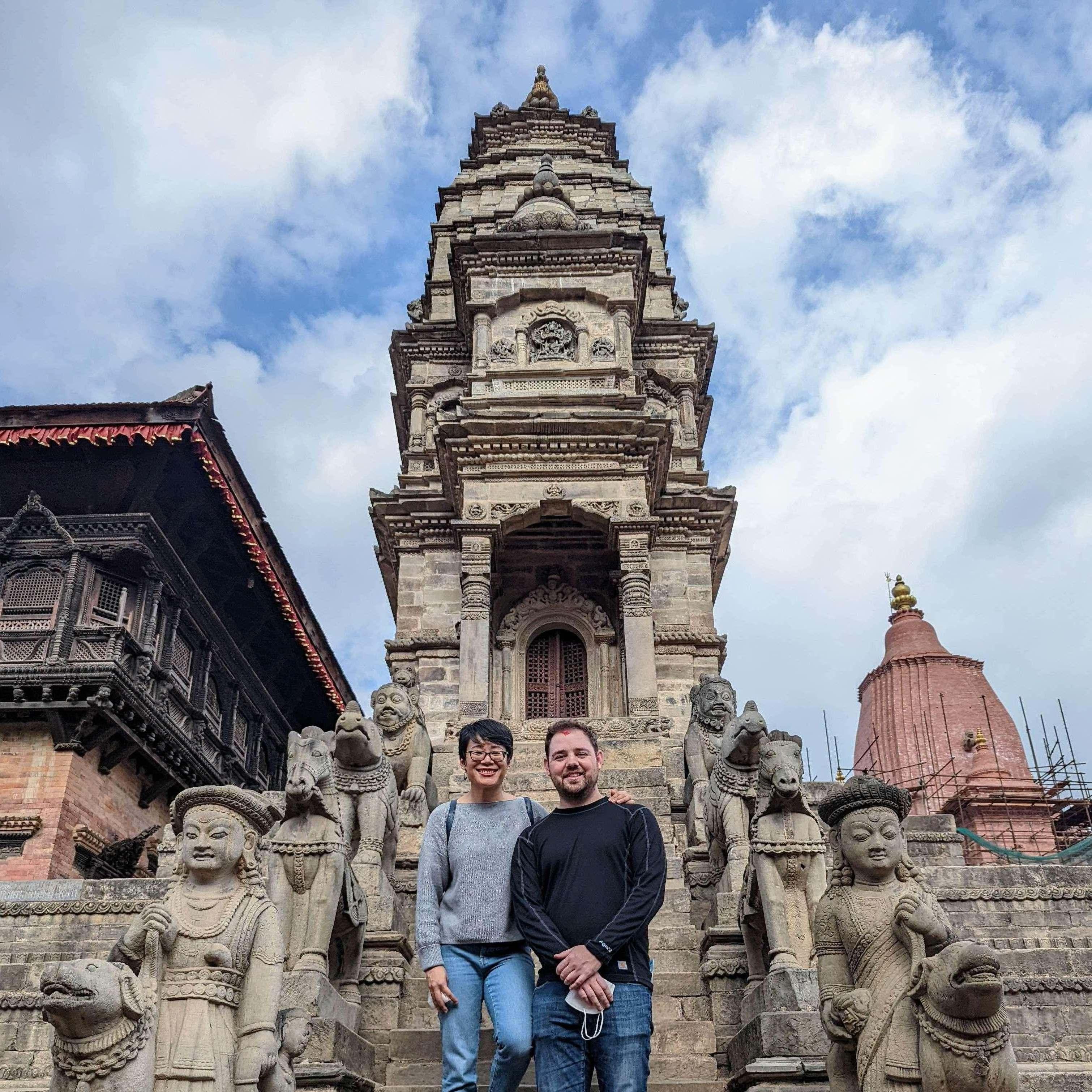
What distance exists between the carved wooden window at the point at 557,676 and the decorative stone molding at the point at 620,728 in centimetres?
380

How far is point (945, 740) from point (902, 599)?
7.36m

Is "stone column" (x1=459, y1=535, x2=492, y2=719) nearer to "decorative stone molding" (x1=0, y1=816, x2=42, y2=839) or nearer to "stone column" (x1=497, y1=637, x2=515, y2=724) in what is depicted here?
"stone column" (x1=497, y1=637, x2=515, y2=724)

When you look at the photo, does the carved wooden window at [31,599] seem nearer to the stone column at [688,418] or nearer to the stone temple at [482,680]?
the stone temple at [482,680]

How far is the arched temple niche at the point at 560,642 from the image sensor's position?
19312 millimetres

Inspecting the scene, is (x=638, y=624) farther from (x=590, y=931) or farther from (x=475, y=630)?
(x=590, y=931)

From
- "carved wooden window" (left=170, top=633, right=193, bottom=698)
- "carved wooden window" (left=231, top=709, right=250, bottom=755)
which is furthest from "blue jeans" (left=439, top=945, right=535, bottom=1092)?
"carved wooden window" (left=231, top=709, right=250, bottom=755)

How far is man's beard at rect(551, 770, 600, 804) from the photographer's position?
4.40m

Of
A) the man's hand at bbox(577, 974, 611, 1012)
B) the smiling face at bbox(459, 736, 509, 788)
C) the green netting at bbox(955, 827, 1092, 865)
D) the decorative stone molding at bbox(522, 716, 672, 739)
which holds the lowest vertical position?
the man's hand at bbox(577, 974, 611, 1012)

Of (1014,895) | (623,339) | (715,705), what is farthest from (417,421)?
(1014,895)

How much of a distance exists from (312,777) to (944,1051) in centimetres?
493

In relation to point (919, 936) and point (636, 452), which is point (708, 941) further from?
point (636, 452)

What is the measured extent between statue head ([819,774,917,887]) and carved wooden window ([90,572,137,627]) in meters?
17.1

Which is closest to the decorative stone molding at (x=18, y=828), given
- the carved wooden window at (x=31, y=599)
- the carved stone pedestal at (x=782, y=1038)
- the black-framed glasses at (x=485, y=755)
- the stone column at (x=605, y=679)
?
the carved wooden window at (x=31, y=599)

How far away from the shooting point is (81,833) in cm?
1733
